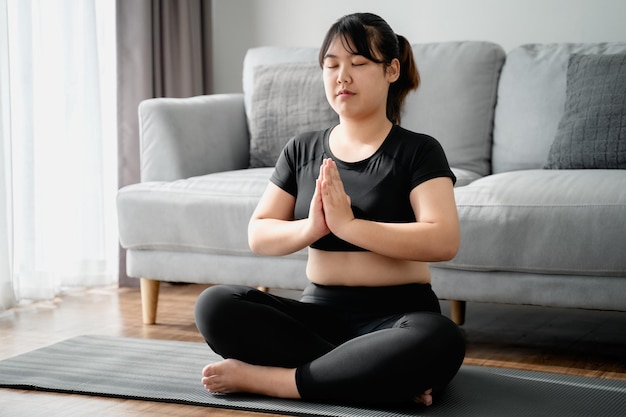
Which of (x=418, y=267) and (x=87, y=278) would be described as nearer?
(x=418, y=267)

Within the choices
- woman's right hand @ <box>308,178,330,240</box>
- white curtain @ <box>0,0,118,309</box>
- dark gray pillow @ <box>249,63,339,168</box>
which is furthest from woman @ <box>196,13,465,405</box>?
white curtain @ <box>0,0,118,309</box>

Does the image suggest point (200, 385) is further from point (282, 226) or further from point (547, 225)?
point (547, 225)

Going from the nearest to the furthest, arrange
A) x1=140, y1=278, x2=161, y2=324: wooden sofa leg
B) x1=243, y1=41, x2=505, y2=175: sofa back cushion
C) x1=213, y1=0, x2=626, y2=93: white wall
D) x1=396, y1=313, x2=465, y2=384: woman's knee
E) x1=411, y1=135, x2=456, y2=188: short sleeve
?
x1=396, y1=313, x2=465, y2=384: woman's knee
x1=411, y1=135, x2=456, y2=188: short sleeve
x1=140, y1=278, x2=161, y2=324: wooden sofa leg
x1=243, y1=41, x2=505, y2=175: sofa back cushion
x1=213, y1=0, x2=626, y2=93: white wall

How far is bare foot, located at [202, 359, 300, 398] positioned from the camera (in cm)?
190

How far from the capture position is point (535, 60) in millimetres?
2998

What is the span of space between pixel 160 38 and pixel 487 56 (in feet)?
4.36

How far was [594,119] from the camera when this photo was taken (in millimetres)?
2664

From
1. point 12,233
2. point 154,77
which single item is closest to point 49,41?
point 154,77

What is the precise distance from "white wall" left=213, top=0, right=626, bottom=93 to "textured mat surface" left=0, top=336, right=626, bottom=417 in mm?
1624

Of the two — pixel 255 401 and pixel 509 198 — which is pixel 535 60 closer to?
pixel 509 198

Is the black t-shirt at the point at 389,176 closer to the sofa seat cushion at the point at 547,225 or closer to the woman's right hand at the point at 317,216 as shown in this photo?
the woman's right hand at the point at 317,216

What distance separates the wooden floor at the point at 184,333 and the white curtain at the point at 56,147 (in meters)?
0.15

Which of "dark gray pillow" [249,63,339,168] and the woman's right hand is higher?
"dark gray pillow" [249,63,339,168]

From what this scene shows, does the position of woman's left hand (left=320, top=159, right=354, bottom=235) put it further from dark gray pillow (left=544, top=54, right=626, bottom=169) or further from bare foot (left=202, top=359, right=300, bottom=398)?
dark gray pillow (left=544, top=54, right=626, bottom=169)
